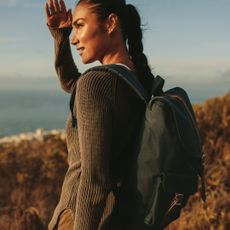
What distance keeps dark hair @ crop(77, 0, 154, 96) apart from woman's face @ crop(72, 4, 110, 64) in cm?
3

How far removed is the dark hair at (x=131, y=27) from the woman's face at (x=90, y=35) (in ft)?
0.09

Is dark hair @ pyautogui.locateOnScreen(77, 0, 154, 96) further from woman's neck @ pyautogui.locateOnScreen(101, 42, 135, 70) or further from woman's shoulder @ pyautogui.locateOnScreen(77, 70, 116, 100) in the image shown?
woman's shoulder @ pyautogui.locateOnScreen(77, 70, 116, 100)

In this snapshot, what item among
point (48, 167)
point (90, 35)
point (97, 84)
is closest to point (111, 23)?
point (90, 35)

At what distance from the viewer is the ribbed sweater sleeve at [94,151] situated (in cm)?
202

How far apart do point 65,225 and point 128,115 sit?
17.5 inches

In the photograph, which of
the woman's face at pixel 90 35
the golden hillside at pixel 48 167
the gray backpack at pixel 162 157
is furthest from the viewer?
the golden hillside at pixel 48 167

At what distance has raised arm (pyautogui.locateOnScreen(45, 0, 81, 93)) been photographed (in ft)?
9.07

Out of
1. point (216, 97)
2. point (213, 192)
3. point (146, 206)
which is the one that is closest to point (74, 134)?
point (146, 206)

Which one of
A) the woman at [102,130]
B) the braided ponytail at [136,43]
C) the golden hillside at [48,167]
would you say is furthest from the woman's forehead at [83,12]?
the golden hillside at [48,167]

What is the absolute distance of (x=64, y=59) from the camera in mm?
2852

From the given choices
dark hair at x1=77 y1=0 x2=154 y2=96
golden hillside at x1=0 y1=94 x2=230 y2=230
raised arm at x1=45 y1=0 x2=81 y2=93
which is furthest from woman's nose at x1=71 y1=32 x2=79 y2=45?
golden hillside at x1=0 y1=94 x2=230 y2=230

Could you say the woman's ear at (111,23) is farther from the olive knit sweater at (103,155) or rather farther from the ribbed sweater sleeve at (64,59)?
the ribbed sweater sleeve at (64,59)

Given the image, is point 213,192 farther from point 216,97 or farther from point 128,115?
point 128,115

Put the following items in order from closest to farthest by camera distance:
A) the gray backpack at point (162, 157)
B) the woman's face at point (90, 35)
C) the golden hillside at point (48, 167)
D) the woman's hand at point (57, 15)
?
the gray backpack at point (162, 157), the woman's face at point (90, 35), the woman's hand at point (57, 15), the golden hillside at point (48, 167)
